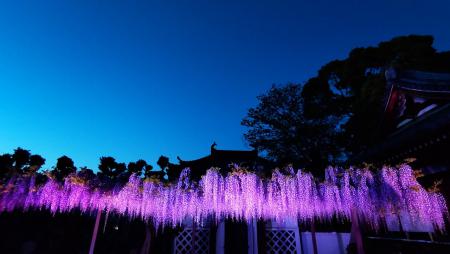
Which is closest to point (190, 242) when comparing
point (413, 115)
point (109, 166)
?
point (109, 166)

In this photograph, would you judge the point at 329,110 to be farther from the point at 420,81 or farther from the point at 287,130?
the point at 420,81

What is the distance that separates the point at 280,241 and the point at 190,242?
12.1 ft

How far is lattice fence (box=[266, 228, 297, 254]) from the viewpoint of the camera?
35.7ft

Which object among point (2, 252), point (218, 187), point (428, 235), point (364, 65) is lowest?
point (2, 252)

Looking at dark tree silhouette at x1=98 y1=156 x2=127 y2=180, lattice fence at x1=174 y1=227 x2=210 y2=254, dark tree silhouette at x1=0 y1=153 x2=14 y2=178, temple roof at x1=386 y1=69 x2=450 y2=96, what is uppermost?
temple roof at x1=386 y1=69 x2=450 y2=96

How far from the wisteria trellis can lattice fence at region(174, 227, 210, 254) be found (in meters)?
1.34

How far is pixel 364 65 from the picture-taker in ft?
61.7

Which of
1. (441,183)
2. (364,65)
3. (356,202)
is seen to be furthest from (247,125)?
(441,183)

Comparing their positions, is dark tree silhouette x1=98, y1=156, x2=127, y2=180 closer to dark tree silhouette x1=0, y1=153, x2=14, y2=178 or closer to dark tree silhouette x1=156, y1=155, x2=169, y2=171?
dark tree silhouette x1=156, y1=155, x2=169, y2=171

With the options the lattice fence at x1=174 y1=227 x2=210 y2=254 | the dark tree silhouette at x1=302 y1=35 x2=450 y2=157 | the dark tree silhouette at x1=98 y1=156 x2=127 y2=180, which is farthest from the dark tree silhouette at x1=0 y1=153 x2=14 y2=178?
the dark tree silhouette at x1=302 y1=35 x2=450 y2=157

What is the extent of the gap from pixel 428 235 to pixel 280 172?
379cm

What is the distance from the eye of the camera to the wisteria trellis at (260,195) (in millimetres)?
6699

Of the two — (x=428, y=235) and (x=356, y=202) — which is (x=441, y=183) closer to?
(x=428, y=235)

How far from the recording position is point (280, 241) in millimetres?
11133
